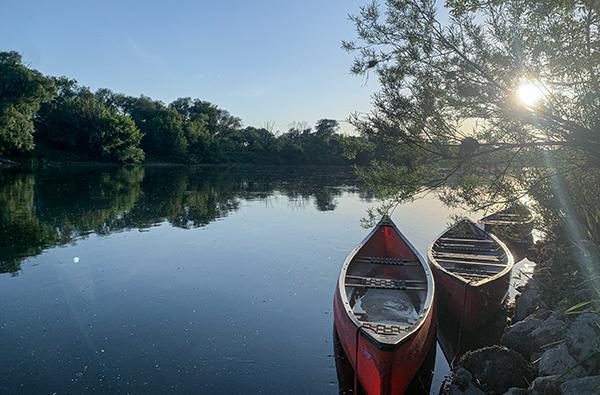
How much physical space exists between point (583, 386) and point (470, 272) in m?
5.23

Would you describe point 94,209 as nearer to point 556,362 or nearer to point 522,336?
point 522,336

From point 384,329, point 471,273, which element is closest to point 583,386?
point 384,329

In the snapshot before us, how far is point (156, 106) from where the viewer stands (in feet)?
258

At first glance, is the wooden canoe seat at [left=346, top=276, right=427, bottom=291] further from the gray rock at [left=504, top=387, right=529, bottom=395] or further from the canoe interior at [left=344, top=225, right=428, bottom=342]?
the gray rock at [left=504, top=387, right=529, bottom=395]

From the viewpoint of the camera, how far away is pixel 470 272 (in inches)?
342

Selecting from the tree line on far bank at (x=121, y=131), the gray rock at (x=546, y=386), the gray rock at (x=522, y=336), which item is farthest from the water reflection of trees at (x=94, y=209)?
the gray rock at (x=546, y=386)

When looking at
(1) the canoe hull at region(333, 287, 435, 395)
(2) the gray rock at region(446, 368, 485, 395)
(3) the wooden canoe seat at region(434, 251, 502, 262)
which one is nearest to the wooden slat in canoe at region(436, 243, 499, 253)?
(3) the wooden canoe seat at region(434, 251, 502, 262)

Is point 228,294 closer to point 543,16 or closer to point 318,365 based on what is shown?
point 318,365

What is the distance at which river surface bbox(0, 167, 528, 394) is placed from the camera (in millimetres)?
5672

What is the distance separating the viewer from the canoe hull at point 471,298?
703cm

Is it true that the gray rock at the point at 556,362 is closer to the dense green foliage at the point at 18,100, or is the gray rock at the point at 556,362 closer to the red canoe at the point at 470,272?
the red canoe at the point at 470,272

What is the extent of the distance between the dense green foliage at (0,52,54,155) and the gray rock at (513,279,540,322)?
47726mm

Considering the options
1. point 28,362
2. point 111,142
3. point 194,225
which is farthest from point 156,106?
point 28,362

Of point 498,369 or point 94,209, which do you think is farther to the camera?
point 94,209
